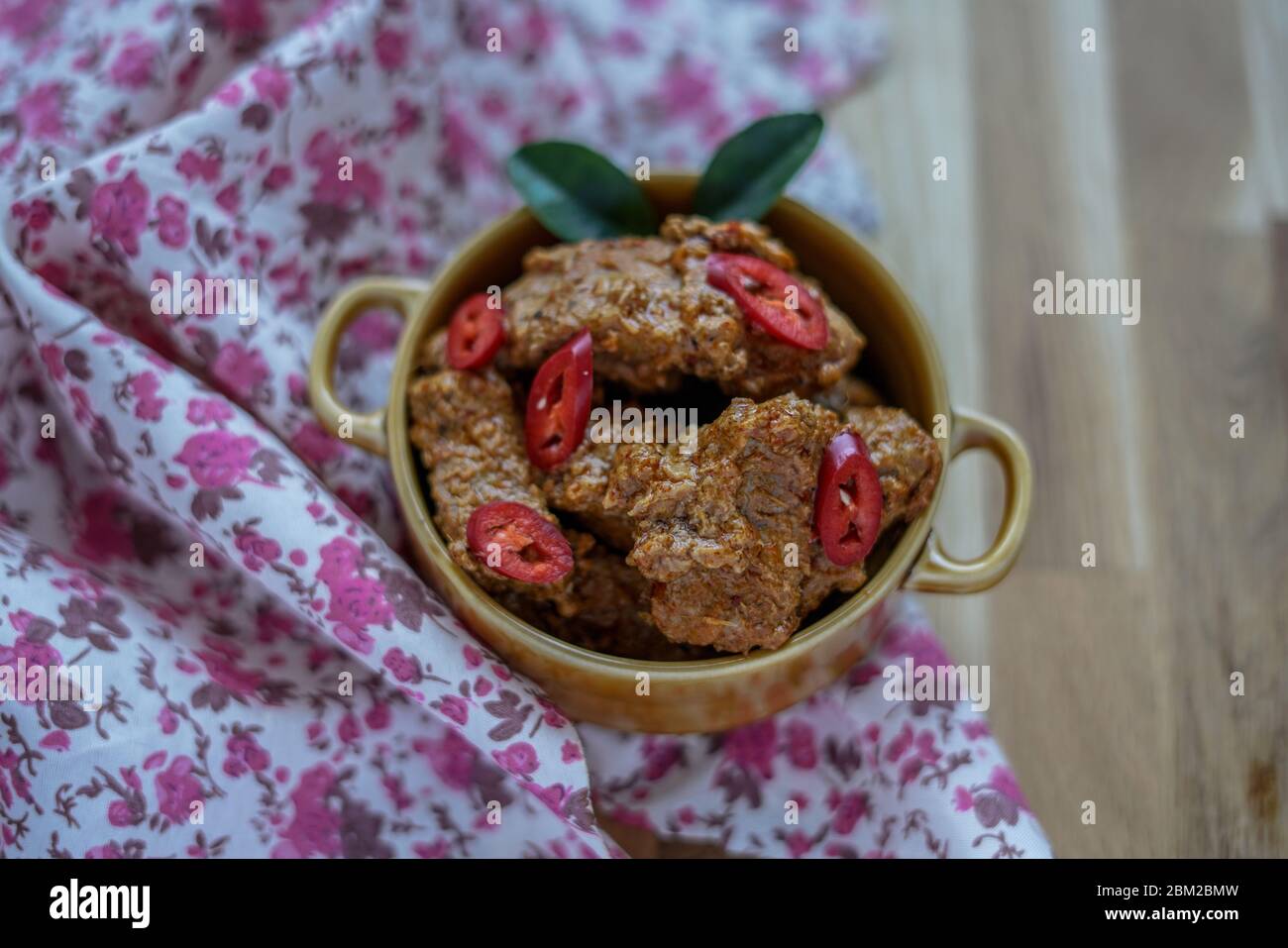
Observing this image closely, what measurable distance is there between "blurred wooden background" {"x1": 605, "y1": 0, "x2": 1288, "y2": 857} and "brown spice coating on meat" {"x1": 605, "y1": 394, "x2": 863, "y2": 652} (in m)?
0.63

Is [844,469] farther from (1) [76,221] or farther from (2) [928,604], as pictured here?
(1) [76,221]

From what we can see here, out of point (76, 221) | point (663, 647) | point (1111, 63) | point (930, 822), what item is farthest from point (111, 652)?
point (1111, 63)

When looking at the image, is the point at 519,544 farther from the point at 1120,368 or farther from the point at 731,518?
the point at 1120,368

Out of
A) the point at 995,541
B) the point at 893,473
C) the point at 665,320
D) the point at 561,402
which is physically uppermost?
the point at 665,320

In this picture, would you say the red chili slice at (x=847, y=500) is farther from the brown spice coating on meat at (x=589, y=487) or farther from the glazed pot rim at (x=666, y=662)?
the brown spice coating on meat at (x=589, y=487)

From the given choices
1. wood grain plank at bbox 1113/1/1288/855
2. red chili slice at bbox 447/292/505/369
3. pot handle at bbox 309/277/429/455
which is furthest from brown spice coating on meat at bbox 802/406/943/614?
wood grain plank at bbox 1113/1/1288/855

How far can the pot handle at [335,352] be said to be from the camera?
6.32 feet

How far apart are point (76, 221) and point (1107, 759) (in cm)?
188

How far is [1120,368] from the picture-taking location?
240cm

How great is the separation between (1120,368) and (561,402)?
120 cm

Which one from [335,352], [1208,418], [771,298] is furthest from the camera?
[1208,418]

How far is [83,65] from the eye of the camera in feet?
7.25

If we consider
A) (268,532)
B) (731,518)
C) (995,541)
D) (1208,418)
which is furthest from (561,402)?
(1208,418)

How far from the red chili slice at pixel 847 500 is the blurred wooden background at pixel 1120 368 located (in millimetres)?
648
